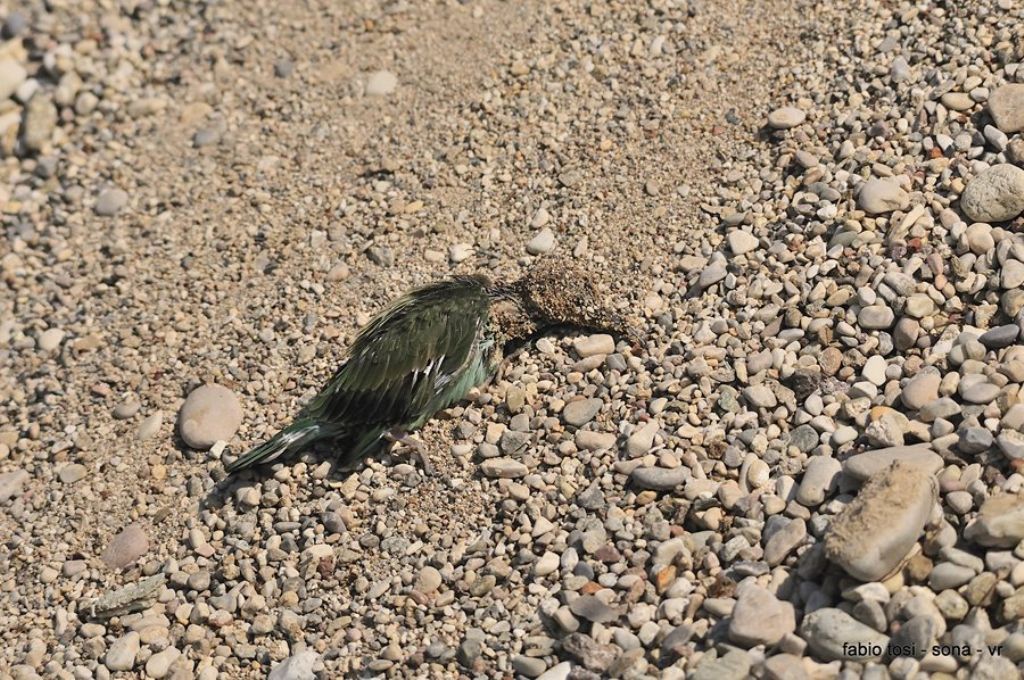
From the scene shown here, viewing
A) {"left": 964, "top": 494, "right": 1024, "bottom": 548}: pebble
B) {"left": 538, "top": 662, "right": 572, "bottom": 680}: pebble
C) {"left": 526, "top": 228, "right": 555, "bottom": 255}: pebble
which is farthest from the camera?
{"left": 526, "top": 228, "right": 555, "bottom": 255}: pebble

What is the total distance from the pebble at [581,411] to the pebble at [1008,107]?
6.99ft

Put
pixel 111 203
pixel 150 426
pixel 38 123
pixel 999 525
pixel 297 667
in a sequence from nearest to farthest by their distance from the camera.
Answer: pixel 999 525
pixel 297 667
pixel 150 426
pixel 111 203
pixel 38 123

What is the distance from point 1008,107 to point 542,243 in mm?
2106

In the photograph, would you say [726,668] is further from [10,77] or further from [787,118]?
[10,77]

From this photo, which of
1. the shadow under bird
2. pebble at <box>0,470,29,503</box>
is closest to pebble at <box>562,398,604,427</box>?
the shadow under bird

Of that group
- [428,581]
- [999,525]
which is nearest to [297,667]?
[428,581]

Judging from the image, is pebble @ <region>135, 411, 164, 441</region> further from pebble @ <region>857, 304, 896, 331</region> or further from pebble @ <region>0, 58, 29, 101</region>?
pebble @ <region>857, 304, 896, 331</region>

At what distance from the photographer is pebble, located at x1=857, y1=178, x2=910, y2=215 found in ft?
16.4

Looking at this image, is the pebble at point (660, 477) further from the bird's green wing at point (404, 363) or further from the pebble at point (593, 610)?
the bird's green wing at point (404, 363)

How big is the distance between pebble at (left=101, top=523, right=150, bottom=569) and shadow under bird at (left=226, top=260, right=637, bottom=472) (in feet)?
1.56

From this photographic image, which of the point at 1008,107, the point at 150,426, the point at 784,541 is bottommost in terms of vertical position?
the point at 150,426

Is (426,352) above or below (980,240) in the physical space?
below

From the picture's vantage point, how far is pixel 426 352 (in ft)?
16.1

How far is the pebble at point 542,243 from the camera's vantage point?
547 cm
